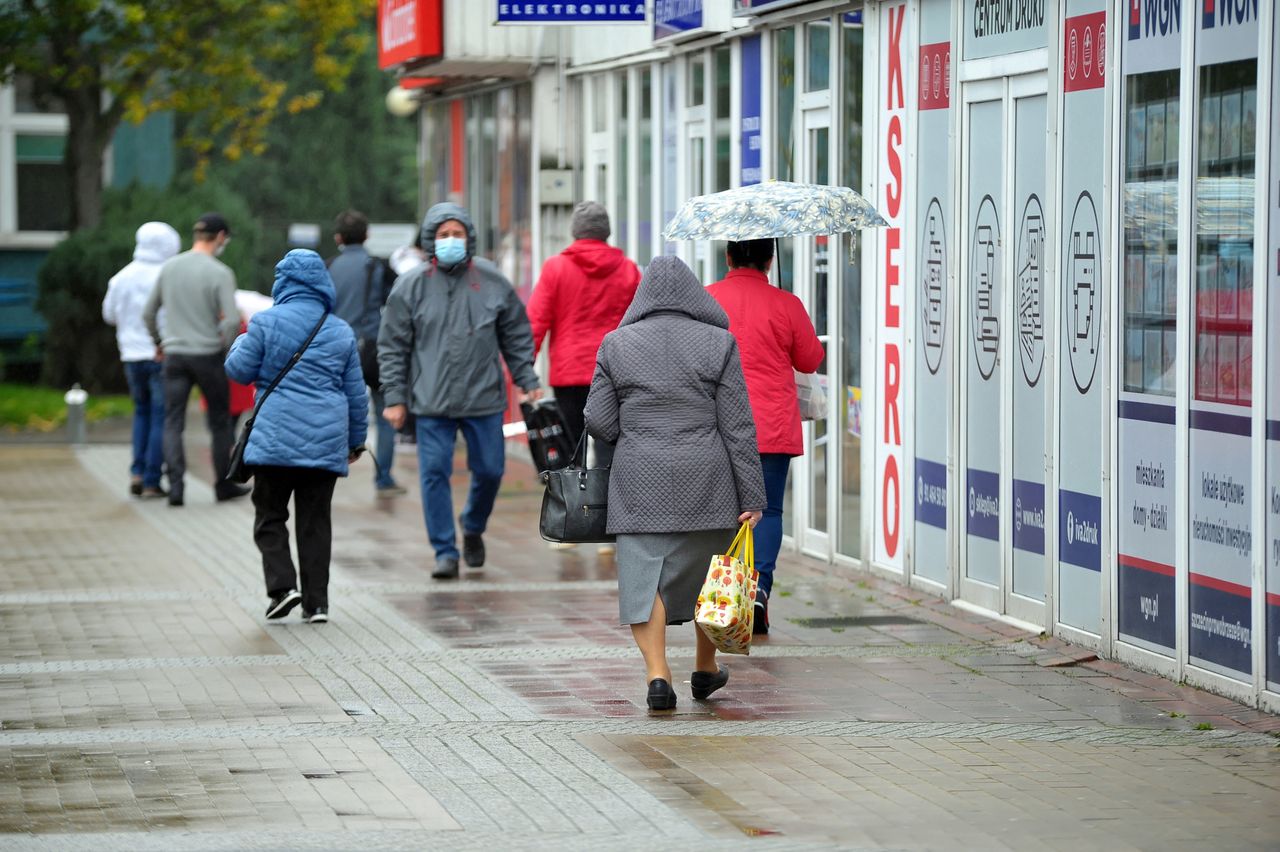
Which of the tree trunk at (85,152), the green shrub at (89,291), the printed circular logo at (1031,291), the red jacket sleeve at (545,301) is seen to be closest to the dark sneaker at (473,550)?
the red jacket sleeve at (545,301)

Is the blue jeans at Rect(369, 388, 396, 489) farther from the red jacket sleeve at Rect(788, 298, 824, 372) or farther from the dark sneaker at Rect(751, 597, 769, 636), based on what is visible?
the red jacket sleeve at Rect(788, 298, 824, 372)

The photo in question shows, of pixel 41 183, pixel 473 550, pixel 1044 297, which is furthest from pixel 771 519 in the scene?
pixel 41 183

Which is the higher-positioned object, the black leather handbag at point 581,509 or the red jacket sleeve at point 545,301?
the red jacket sleeve at point 545,301

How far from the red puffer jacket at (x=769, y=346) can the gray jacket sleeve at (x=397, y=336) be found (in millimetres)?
2706

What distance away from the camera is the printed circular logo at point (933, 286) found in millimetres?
10836

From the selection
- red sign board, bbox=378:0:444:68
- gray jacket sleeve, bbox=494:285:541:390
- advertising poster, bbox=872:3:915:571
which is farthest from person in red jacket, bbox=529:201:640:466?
red sign board, bbox=378:0:444:68

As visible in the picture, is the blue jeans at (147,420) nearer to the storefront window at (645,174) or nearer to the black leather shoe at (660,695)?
the storefront window at (645,174)

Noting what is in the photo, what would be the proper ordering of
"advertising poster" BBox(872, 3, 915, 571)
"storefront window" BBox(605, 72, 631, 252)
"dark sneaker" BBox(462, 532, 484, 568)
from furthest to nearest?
1. "storefront window" BBox(605, 72, 631, 252)
2. "dark sneaker" BBox(462, 532, 484, 568)
3. "advertising poster" BBox(872, 3, 915, 571)

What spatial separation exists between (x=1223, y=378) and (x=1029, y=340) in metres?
1.79

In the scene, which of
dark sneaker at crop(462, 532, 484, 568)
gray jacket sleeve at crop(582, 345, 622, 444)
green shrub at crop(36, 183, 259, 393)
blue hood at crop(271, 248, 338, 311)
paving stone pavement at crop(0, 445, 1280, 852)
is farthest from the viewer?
green shrub at crop(36, 183, 259, 393)

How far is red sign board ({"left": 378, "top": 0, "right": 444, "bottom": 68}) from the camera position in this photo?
59.6ft

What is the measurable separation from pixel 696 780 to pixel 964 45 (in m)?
4.89

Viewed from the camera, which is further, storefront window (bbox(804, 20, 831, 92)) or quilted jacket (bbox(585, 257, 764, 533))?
storefront window (bbox(804, 20, 831, 92))

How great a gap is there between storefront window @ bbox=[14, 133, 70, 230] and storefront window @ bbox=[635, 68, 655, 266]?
1648cm
